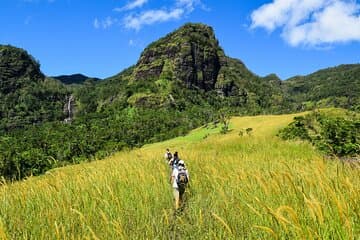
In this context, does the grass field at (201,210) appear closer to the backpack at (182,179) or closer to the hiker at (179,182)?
the hiker at (179,182)

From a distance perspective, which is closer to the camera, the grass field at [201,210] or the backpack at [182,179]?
the grass field at [201,210]

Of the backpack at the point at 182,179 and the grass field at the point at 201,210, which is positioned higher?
the grass field at the point at 201,210

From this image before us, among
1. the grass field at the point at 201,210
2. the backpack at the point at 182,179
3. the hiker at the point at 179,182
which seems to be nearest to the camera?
A: the grass field at the point at 201,210

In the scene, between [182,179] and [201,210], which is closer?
[201,210]

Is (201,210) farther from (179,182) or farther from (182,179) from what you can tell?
(182,179)

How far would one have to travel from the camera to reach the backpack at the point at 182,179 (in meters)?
6.67

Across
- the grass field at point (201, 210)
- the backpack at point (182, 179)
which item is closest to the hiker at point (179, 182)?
the backpack at point (182, 179)

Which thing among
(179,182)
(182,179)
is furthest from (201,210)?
(182,179)

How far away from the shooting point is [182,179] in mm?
6859

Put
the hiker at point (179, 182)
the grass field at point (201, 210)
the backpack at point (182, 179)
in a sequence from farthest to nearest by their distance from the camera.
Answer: the backpack at point (182, 179) < the hiker at point (179, 182) < the grass field at point (201, 210)

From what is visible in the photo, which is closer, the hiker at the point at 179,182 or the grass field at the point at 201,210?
the grass field at the point at 201,210

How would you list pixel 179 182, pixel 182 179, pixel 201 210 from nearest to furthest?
pixel 201 210, pixel 179 182, pixel 182 179

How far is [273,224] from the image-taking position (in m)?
3.13

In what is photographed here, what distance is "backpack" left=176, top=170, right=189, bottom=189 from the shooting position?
A: 6.67 meters
